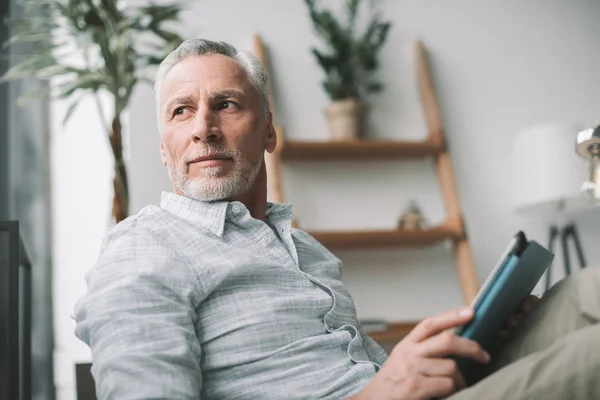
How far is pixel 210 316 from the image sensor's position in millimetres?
→ 1000

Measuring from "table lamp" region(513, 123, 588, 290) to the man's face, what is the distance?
1.65m

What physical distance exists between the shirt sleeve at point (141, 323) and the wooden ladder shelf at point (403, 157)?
4.90 feet

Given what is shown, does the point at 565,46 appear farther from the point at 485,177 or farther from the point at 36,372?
the point at 36,372

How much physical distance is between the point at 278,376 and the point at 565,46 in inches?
107

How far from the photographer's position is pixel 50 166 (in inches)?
105

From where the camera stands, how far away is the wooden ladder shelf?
2498 millimetres

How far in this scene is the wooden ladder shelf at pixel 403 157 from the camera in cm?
250

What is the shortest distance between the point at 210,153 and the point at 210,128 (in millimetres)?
46

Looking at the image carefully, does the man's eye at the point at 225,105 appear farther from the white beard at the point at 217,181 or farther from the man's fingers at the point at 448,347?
the man's fingers at the point at 448,347

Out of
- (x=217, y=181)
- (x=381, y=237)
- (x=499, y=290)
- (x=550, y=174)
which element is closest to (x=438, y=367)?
(x=499, y=290)

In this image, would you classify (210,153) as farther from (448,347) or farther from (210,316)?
(448,347)

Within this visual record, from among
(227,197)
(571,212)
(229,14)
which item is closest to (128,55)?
(229,14)

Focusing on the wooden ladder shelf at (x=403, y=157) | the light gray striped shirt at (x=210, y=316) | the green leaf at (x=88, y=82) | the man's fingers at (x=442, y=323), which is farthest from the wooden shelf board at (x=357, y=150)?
the man's fingers at (x=442, y=323)

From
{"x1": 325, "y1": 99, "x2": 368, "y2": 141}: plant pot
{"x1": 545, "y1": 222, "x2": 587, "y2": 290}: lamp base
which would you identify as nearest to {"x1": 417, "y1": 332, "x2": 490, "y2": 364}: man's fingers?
{"x1": 325, "y1": 99, "x2": 368, "y2": 141}: plant pot
